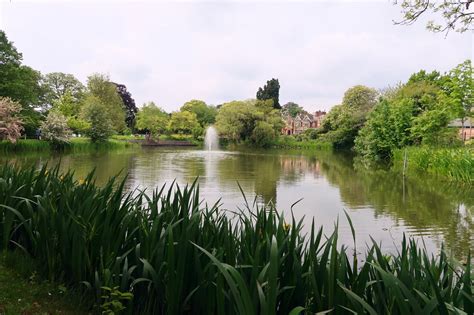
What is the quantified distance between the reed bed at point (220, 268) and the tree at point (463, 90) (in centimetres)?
1706

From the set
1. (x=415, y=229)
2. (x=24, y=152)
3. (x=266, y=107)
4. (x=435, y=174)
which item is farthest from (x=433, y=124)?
(x=266, y=107)

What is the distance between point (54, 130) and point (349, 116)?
2850cm

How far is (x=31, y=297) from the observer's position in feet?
8.04

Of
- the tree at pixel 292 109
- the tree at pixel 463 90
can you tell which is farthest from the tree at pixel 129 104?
the tree at pixel 463 90

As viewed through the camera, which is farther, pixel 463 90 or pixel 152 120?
pixel 152 120

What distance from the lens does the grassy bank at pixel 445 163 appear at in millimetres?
13168

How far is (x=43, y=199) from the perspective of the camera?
3127 mm

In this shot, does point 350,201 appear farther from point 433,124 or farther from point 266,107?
point 266,107

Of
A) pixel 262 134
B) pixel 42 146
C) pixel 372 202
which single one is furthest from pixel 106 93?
pixel 372 202

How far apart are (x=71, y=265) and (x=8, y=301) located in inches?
17.6

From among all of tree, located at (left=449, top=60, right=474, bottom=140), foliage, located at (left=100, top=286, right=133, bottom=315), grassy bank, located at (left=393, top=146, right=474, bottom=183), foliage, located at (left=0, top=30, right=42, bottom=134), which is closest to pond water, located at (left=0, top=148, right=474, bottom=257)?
grassy bank, located at (left=393, top=146, right=474, bottom=183)

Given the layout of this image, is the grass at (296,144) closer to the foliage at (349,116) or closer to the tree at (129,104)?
the foliage at (349,116)

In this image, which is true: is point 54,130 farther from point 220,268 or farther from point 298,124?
point 298,124

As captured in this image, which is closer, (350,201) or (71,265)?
(71,265)
